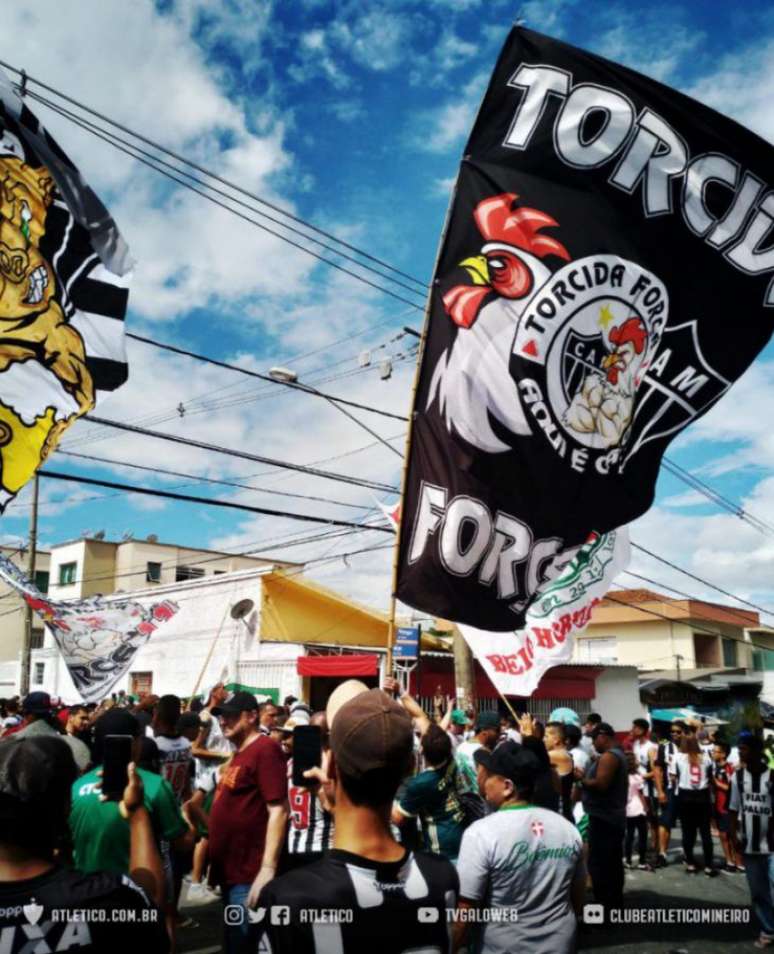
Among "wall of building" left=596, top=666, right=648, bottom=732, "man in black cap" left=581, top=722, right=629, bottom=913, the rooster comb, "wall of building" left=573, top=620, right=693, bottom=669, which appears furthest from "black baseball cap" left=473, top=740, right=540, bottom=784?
"wall of building" left=573, top=620, right=693, bottom=669

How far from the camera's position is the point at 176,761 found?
20.7 ft

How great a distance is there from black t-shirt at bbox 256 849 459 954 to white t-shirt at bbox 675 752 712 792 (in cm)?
987

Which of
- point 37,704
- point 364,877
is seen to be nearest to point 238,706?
point 37,704

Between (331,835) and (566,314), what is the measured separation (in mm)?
3898

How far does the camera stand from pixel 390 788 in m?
2.26

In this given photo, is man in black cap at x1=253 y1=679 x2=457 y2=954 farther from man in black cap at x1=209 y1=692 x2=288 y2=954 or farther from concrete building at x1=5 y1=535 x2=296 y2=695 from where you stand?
concrete building at x1=5 y1=535 x2=296 y2=695

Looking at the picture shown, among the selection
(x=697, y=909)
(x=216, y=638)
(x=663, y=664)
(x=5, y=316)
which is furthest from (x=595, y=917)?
(x=663, y=664)

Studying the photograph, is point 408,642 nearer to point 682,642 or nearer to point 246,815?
point 246,815

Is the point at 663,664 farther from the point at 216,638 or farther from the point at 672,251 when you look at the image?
the point at 672,251

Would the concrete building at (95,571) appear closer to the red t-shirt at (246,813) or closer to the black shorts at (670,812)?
the black shorts at (670,812)

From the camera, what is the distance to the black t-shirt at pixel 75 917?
1.90 metres

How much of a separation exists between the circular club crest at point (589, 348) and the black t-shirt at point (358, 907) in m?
4.03

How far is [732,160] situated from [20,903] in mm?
6780

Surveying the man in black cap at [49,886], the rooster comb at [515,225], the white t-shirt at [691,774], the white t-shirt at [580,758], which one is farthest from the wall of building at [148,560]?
the man in black cap at [49,886]
